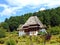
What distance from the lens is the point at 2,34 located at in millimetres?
40844

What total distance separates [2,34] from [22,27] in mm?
12262

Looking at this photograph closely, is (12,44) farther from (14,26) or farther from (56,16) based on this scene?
(14,26)

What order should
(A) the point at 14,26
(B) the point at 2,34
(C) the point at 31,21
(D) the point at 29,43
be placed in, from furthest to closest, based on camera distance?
(A) the point at 14,26 → (C) the point at 31,21 → (B) the point at 2,34 → (D) the point at 29,43

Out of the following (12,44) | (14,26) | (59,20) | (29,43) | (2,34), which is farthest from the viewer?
(14,26)

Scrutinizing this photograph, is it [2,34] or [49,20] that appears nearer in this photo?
[2,34]

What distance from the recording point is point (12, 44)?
8695mm

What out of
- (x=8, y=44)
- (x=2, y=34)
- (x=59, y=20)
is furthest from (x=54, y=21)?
(x=8, y=44)

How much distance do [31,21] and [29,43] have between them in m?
44.3

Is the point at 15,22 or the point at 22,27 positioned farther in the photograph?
the point at 15,22

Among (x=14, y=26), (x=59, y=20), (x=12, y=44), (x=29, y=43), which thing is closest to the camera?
(x=29, y=43)

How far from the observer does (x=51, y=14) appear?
69750 mm

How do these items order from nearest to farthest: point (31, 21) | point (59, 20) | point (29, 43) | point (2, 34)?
point (29, 43) → point (2, 34) → point (31, 21) → point (59, 20)

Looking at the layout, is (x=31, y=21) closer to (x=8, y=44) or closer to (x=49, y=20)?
(x=49, y=20)

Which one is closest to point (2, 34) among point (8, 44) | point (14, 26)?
point (8, 44)
